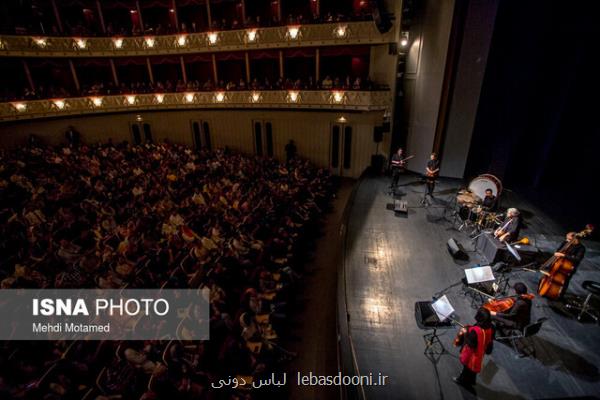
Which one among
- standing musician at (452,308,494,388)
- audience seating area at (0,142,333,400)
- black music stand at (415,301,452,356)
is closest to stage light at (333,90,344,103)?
audience seating area at (0,142,333,400)

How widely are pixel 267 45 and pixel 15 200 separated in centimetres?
1202

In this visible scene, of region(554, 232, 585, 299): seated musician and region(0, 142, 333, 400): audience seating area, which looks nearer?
region(0, 142, 333, 400): audience seating area

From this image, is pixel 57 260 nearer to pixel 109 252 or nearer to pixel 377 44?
pixel 109 252

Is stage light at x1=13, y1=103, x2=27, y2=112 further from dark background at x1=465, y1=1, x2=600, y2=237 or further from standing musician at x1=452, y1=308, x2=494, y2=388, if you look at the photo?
dark background at x1=465, y1=1, x2=600, y2=237

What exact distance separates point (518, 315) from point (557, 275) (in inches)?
86.8

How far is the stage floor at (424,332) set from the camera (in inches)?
183

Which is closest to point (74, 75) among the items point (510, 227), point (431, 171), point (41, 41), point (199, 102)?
point (41, 41)

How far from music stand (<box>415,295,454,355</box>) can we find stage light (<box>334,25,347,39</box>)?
11.9m

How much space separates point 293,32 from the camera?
13.7 meters

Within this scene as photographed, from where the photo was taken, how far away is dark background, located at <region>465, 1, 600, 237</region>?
9.73 meters

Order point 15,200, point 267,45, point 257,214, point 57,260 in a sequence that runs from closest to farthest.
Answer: point 57,260 < point 257,214 < point 15,200 < point 267,45

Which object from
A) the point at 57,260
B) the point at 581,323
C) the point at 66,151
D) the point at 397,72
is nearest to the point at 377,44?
the point at 397,72

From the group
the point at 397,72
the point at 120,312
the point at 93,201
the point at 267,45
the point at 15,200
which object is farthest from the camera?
the point at 267,45

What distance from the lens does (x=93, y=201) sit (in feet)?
30.6
